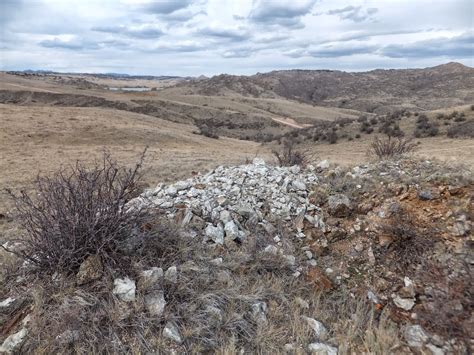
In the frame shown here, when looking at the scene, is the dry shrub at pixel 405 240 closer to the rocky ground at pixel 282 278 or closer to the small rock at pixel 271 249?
the rocky ground at pixel 282 278

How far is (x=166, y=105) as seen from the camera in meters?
49.2

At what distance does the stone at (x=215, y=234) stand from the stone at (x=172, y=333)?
4.26ft

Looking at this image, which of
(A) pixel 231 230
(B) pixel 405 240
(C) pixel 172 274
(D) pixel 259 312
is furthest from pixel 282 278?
(B) pixel 405 240

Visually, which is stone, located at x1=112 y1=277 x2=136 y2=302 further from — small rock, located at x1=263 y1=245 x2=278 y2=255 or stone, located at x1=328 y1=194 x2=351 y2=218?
stone, located at x1=328 y1=194 x2=351 y2=218

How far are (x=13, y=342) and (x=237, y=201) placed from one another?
9.38ft

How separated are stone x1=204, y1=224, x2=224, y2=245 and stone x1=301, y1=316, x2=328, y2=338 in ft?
4.13

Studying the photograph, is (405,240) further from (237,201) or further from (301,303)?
(237,201)

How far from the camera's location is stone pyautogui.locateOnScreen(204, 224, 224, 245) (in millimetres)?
4402

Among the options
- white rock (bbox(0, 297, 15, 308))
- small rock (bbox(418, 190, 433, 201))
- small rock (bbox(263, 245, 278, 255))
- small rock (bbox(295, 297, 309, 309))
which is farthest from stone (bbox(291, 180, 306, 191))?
white rock (bbox(0, 297, 15, 308))

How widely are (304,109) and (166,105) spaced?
2233 centimetres

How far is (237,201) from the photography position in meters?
5.12

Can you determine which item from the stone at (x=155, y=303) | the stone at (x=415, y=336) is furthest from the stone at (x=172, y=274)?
the stone at (x=415, y=336)

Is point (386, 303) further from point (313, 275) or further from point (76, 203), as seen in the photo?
point (76, 203)

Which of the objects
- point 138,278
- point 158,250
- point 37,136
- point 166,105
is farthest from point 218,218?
point 166,105
